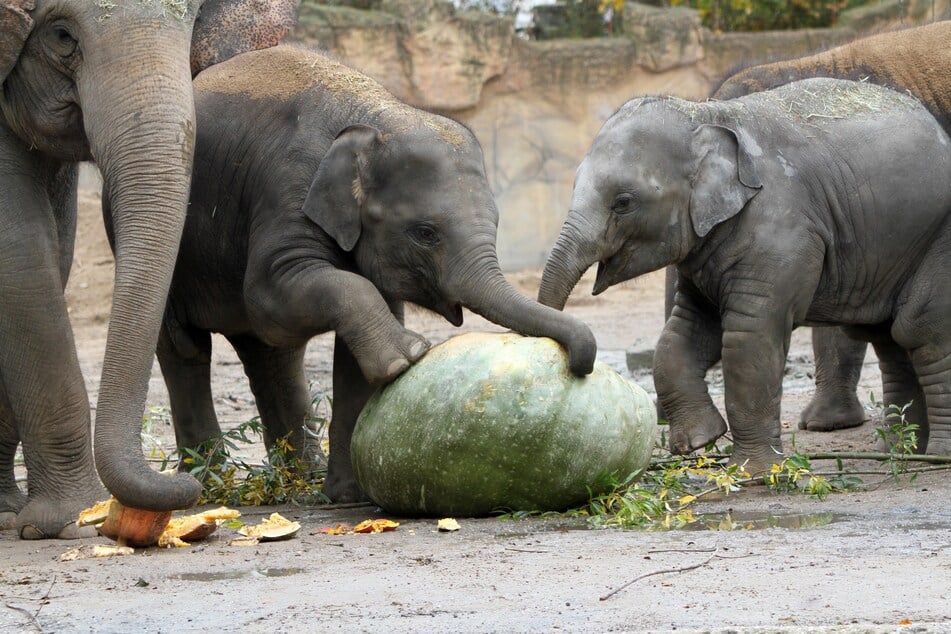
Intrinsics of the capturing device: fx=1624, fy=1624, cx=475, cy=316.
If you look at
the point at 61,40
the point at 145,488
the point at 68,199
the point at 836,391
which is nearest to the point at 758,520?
the point at 145,488

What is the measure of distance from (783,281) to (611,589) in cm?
270

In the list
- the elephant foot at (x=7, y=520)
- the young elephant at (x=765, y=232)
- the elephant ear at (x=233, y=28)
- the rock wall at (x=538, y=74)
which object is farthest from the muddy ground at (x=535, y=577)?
the rock wall at (x=538, y=74)

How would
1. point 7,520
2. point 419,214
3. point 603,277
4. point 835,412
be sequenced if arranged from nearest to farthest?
point 419,214
point 7,520
point 603,277
point 835,412

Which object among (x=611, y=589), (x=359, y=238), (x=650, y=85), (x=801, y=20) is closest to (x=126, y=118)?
(x=359, y=238)

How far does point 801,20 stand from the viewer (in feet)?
61.7

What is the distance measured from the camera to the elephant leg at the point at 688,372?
23.8ft

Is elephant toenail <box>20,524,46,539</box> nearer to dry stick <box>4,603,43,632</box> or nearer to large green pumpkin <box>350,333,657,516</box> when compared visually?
large green pumpkin <box>350,333,657,516</box>

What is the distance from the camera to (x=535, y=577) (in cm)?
465

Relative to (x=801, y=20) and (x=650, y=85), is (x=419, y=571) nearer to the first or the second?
(x=650, y=85)

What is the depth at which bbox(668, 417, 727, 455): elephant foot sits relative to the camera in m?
7.21

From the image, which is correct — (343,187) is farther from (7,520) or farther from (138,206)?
(7,520)

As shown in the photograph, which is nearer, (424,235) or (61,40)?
(61,40)

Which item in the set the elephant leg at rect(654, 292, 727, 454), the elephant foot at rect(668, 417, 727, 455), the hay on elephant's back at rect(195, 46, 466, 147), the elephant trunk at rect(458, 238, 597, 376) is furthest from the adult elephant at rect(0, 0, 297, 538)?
the elephant foot at rect(668, 417, 727, 455)

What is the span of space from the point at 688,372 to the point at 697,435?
0.97 feet
